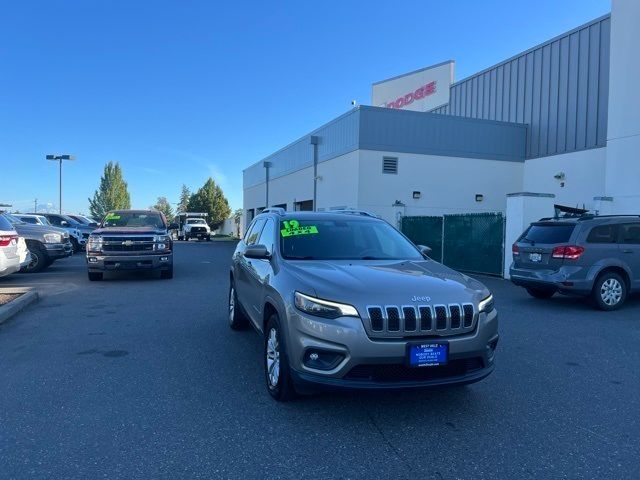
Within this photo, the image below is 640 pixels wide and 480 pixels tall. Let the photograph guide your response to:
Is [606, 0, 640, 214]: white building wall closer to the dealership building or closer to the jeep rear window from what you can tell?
the dealership building

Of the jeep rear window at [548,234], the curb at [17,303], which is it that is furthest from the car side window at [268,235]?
the jeep rear window at [548,234]

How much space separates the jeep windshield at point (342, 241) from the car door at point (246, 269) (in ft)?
2.81

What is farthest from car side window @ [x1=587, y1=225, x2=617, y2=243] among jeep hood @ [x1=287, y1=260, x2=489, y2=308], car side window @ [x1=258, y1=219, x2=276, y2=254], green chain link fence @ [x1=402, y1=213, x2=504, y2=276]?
car side window @ [x1=258, y1=219, x2=276, y2=254]

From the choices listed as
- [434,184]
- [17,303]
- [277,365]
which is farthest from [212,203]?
[277,365]

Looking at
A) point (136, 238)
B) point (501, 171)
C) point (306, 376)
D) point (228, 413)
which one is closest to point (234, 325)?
point (228, 413)

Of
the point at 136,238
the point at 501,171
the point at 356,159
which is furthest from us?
the point at 501,171

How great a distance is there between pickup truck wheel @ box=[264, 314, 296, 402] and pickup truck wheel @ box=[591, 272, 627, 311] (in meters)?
6.95

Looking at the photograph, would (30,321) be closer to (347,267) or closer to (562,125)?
Result: (347,267)

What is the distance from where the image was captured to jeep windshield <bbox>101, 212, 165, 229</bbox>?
13.7 meters

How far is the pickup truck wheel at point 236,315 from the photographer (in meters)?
7.03

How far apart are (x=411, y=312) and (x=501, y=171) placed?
76.8 ft

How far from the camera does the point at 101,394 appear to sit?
464cm

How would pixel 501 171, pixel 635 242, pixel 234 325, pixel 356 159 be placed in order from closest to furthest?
pixel 234 325 → pixel 635 242 → pixel 356 159 → pixel 501 171

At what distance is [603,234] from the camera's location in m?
9.34
